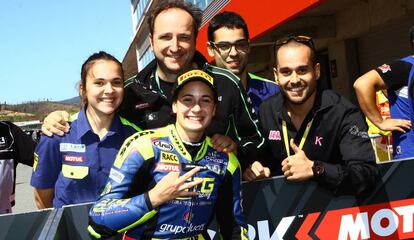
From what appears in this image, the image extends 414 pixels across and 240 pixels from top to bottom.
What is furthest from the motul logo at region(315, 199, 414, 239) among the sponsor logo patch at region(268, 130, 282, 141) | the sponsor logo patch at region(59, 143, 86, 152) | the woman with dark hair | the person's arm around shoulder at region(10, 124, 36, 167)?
the person's arm around shoulder at region(10, 124, 36, 167)

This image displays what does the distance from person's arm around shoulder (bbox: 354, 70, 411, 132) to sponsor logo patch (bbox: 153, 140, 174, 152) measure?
207cm

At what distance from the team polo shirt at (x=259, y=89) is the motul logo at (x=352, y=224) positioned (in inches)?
45.6

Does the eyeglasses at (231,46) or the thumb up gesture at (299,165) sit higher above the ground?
the eyeglasses at (231,46)

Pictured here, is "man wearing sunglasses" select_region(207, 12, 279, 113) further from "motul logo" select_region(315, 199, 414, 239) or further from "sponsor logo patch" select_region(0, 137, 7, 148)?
"sponsor logo patch" select_region(0, 137, 7, 148)

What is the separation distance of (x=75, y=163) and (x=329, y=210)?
1682 mm

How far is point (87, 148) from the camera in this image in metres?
2.85

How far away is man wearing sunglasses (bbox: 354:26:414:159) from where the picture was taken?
347cm

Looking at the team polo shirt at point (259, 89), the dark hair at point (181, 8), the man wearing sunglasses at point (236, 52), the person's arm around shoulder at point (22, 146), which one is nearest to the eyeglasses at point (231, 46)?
the man wearing sunglasses at point (236, 52)

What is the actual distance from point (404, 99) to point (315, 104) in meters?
1.10

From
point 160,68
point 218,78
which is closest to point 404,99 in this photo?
point 218,78

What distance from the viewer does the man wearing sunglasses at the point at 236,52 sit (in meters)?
3.80

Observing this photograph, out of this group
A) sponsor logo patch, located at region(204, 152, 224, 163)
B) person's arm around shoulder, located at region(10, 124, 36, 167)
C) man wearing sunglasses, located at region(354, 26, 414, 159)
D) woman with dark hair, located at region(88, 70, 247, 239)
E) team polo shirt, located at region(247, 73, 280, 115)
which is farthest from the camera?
person's arm around shoulder, located at region(10, 124, 36, 167)

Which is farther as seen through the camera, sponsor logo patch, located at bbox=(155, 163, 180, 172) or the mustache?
the mustache

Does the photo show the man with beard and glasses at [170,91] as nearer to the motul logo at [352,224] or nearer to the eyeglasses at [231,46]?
the motul logo at [352,224]
